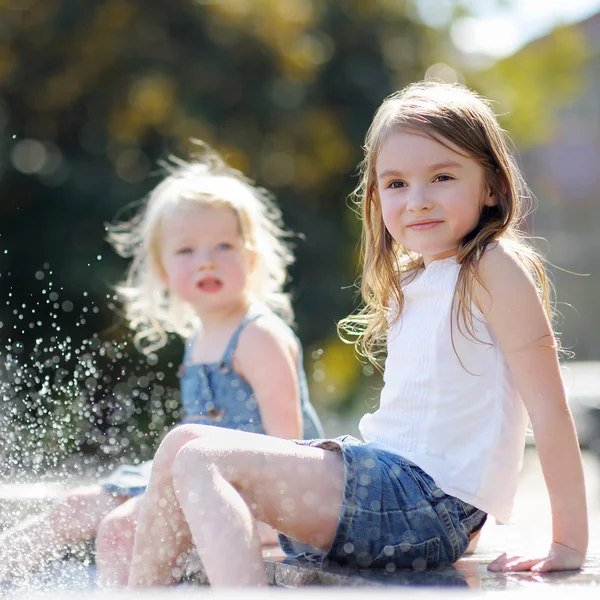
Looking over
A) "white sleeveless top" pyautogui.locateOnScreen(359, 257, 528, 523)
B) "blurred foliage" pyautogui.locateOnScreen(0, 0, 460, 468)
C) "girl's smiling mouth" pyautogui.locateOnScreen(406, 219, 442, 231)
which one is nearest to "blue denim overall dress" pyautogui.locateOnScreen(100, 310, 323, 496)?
"white sleeveless top" pyautogui.locateOnScreen(359, 257, 528, 523)

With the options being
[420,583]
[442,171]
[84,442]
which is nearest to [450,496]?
[420,583]

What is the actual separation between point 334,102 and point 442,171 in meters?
10.1

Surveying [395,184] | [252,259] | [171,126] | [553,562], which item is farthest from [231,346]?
[171,126]

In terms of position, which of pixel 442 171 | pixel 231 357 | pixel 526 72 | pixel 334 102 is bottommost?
pixel 231 357

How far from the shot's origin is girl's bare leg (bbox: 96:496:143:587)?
2.96 m

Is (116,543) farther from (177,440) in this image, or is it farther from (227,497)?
(227,497)

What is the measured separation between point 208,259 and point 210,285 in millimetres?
97

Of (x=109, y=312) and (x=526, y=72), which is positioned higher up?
(x=526, y=72)

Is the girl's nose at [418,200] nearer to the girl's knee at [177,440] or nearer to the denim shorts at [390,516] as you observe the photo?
the denim shorts at [390,516]

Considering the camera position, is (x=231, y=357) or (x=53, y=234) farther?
(x=53, y=234)

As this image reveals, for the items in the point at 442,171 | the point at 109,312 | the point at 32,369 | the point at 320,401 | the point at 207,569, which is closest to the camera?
the point at 207,569

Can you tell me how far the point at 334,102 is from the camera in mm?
12469

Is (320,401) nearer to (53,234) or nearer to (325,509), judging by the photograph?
(53,234)

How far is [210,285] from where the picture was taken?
149 inches
